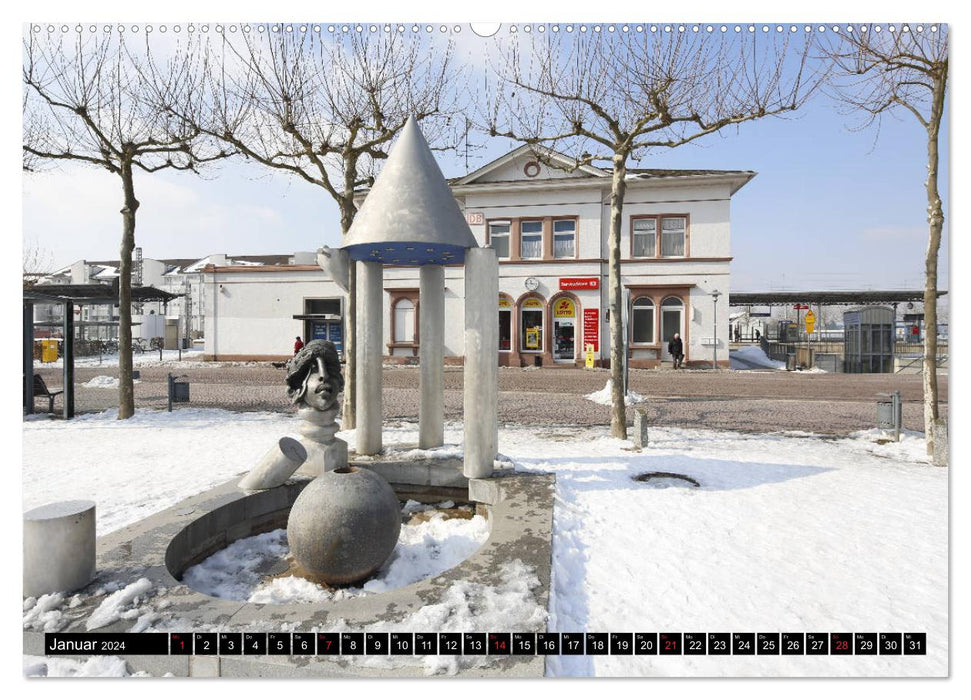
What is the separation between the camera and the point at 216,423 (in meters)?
10.6

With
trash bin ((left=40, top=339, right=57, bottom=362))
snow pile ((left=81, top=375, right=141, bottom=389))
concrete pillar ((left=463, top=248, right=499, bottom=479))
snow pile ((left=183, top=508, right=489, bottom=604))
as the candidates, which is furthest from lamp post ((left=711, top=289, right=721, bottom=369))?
trash bin ((left=40, top=339, right=57, bottom=362))

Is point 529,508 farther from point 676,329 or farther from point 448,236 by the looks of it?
point 676,329

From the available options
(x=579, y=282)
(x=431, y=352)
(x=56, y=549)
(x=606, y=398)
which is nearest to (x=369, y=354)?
(x=431, y=352)

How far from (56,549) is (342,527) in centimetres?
165

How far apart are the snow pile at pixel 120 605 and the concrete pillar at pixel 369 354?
316 cm

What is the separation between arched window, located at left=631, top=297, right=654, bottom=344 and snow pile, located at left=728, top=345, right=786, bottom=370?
5.42m

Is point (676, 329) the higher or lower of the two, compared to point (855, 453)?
higher

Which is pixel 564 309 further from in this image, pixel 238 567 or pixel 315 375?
pixel 238 567

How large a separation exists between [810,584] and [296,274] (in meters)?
25.9

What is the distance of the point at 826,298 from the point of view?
31.0 meters

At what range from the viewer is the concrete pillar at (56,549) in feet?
10.1

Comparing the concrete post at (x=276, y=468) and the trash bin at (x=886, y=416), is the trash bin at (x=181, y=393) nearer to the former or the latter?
the concrete post at (x=276, y=468)

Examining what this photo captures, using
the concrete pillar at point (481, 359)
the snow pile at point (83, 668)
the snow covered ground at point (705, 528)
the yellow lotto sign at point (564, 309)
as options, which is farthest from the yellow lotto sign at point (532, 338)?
the snow pile at point (83, 668)

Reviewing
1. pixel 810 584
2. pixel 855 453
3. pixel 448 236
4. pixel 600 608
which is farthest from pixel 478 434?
pixel 855 453
